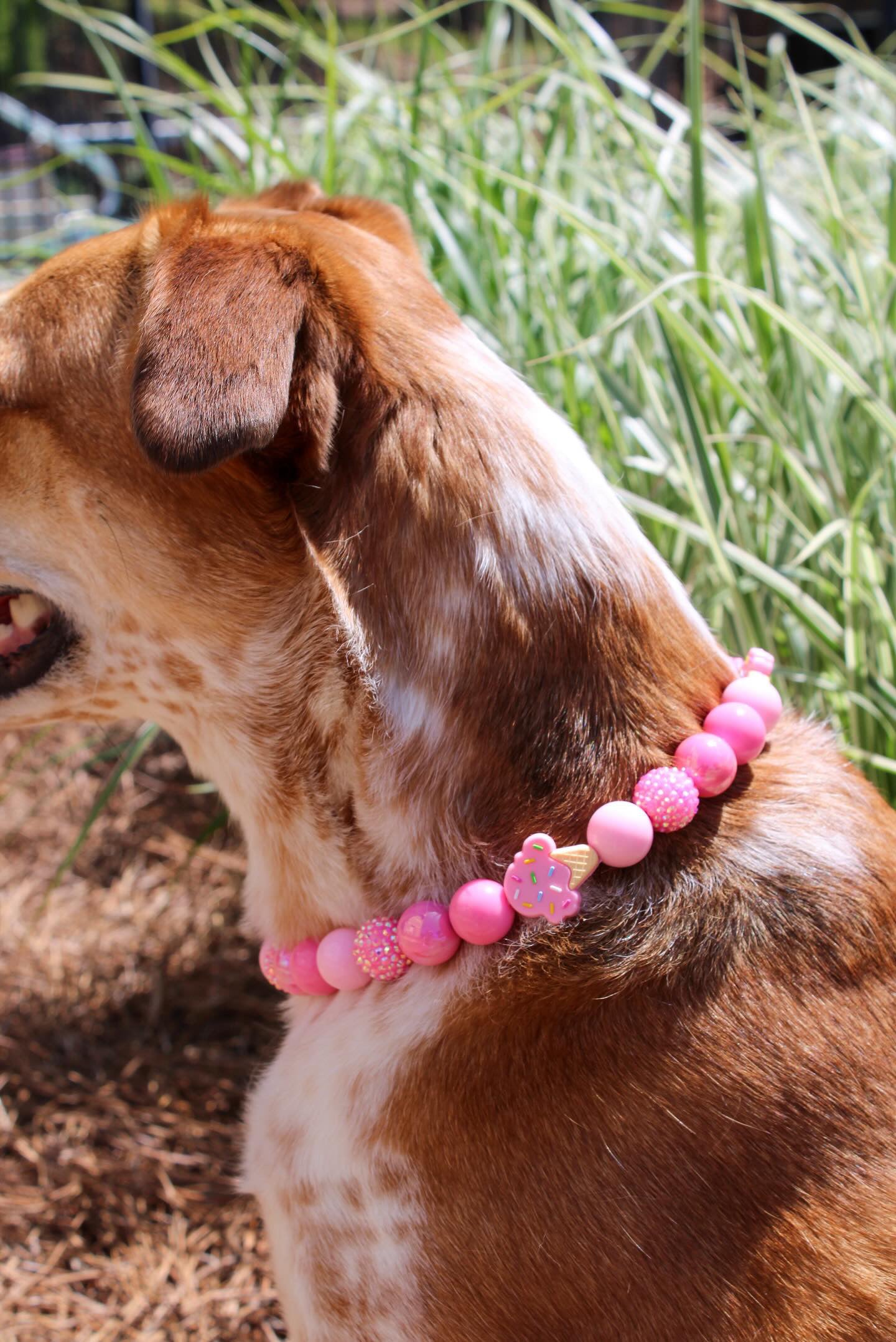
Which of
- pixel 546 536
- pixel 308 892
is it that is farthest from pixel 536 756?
pixel 308 892

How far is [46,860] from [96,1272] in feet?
4.78

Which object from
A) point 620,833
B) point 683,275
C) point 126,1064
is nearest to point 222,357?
point 620,833

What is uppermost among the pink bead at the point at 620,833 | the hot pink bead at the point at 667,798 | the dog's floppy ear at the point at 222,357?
the dog's floppy ear at the point at 222,357

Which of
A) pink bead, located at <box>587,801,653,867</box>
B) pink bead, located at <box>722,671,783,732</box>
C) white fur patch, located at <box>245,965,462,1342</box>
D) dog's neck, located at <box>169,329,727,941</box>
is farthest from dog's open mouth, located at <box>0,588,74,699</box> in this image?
pink bead, located at <box>722,671,783,732</box>

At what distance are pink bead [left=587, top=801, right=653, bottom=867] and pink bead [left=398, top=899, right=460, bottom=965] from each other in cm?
21

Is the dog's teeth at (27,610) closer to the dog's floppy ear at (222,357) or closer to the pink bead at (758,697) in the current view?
the dog's floppy ear at (222,357)

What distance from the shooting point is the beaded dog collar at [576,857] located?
4.42 ft

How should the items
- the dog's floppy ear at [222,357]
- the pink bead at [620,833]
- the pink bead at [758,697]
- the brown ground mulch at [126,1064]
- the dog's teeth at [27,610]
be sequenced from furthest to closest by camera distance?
the brown ground mulch at [126,1064]
the dog's teeth at [27,610]
the pink bead at [758,697]
the pink bead at [620,833]
the dog's floppy ear at [222,357]

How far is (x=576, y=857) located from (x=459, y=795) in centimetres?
17

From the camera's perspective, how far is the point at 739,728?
4.66 feet

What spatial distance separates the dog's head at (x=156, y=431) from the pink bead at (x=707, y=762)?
534 millimetres

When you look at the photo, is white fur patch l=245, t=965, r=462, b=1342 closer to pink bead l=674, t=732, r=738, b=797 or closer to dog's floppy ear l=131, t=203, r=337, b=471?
pink bead l=674, t=732, r=738, b=797

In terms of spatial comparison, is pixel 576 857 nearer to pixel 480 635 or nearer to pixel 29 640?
pixel 480 635

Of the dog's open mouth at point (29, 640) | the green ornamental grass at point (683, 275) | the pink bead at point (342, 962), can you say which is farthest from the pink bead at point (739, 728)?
the dog's open mouth at point (29, 640)
